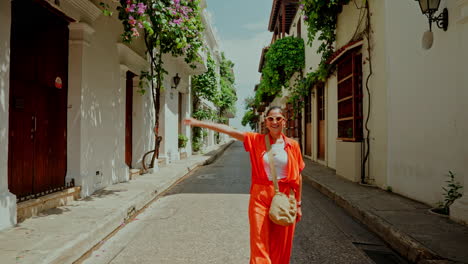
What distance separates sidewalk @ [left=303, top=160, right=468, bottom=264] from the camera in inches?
146

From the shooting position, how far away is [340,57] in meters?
10.1

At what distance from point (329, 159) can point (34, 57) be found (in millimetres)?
9817

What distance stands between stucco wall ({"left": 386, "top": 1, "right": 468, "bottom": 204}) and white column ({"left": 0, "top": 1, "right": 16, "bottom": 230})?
597cm

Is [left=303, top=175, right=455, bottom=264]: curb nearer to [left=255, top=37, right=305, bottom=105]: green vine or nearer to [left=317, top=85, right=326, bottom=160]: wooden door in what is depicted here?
[left=317, top=85, right=326, bottom=160]: wooden door

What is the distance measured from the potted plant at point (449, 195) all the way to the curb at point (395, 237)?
41.5 inches

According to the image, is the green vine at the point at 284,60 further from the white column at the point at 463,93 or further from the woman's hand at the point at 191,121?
the woman's hand at the point at 191,121

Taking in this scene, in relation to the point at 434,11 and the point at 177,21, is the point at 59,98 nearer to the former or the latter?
the point at 177,21

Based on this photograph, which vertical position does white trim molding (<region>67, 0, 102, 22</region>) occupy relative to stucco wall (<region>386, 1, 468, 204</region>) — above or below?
above

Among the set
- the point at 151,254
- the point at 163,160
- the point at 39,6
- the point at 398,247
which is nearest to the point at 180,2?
the point at 39,6

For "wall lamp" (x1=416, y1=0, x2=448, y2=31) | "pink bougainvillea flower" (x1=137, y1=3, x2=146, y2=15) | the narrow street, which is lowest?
the narrow street

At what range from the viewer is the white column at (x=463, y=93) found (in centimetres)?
475

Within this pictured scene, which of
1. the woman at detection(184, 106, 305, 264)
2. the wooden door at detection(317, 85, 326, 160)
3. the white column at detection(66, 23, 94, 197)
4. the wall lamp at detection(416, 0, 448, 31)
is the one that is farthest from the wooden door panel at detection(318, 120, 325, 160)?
the woman at detection(184, 106, 305, 264)

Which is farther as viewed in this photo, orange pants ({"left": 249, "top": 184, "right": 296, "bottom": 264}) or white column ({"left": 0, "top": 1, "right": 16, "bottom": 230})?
white column ({"left": 0, "top": 1, "right": 16, "bottom": 230})

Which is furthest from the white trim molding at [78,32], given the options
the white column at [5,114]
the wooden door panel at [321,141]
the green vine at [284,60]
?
the green vine at [284,60]
